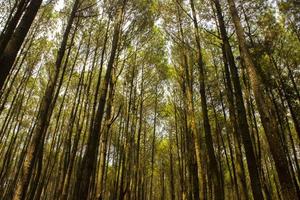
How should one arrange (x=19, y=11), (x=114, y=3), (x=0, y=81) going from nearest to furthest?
→ (x=0, y=81)
(x=19, y=11)
(x=114, y=3)

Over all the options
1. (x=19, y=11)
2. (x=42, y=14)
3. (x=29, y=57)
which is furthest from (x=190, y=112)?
(x=29, y=57)

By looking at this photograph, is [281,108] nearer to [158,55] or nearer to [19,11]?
[158,55]

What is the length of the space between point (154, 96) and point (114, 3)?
303 inches

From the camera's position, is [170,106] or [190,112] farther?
[170,106]

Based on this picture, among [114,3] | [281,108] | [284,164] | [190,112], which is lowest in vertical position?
[284,164]

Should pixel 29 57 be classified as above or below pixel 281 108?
above

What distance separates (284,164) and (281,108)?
11.9 metres

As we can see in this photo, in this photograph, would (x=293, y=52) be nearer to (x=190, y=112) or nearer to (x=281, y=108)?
(x=281, y=108)

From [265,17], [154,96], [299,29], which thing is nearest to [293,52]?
[299,29]

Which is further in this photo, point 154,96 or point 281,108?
point 154,96

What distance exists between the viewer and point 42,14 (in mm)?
12789

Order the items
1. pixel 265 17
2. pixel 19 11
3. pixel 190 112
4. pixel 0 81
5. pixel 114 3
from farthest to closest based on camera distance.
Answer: pixel 265 17 < pixel 114 3 < pixel 190 112 < pixel 19 11 < pixel 0 81

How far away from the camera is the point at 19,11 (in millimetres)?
3627

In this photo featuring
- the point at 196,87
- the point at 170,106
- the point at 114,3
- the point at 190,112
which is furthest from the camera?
the point at 170,106
